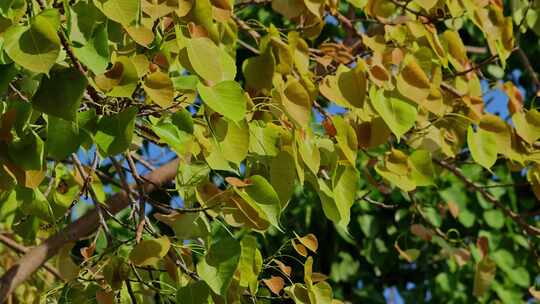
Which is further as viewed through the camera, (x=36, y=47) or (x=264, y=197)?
(x=264, y=197)

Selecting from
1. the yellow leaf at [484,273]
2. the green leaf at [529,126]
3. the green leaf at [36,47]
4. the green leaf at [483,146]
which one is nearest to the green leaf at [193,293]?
the green leaf at [36,47]

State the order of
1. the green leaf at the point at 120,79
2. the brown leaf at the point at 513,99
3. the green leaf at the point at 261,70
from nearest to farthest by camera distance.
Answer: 1. the green leaf at the point at 120,79
2. the green leaf at the point at 261,70
3. the brown leaf at the point at 513,99

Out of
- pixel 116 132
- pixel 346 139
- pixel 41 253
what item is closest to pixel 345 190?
pixel 346 139

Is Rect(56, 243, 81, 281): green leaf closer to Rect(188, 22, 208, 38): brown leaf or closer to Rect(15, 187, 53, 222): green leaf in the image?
Rect(15, 187, 53, 222): green leaf

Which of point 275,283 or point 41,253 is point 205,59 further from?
point 41,253

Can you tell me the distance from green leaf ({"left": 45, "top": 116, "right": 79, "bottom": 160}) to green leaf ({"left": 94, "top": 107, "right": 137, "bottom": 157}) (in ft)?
0.08

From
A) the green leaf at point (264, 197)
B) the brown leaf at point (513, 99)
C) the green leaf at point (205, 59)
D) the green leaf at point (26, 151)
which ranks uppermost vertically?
the green leaf at point (205, 59)

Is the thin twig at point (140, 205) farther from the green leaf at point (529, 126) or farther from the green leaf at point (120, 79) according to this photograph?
the green leaf at point (529, 126)

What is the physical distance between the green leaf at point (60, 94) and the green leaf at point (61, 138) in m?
0.07

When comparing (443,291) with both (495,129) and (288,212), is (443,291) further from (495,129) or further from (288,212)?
(495,129)

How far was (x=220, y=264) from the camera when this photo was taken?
1125 millimetres

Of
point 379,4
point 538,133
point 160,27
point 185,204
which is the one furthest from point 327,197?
point 379,4

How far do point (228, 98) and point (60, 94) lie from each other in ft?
0.57

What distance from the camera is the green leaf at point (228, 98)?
3.49 feet
